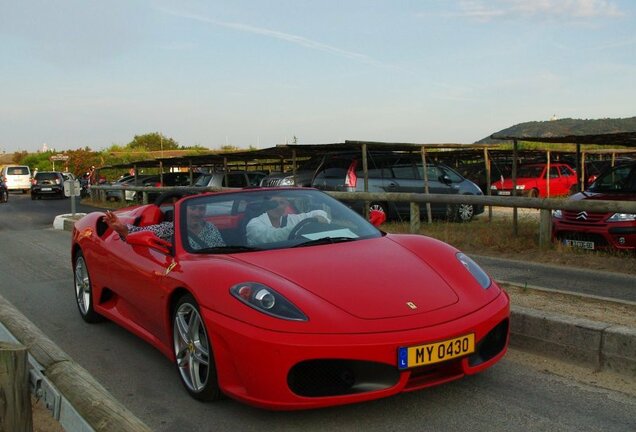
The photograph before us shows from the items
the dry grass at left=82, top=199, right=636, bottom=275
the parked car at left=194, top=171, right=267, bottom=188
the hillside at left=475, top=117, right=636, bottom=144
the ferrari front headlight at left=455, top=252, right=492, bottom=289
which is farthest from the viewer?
the hillside at left=475, top=117, right=636, bottom=144

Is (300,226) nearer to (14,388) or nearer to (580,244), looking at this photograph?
(14,388)

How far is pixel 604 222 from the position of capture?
7.97 metres

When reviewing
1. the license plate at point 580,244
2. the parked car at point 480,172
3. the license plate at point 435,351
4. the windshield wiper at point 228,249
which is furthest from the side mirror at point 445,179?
the license plate at point 435,351

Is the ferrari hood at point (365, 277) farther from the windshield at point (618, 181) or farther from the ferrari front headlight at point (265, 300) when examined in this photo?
the windshield at point (618, 181)

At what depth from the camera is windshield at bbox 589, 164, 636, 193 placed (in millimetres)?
8891

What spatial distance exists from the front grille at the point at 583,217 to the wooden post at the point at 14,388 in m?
7.31

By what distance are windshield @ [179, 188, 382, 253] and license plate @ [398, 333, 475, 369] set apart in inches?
49.4

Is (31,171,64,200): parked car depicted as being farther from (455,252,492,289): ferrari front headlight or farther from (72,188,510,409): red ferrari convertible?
(455,252,492,289): ferrari front headlight

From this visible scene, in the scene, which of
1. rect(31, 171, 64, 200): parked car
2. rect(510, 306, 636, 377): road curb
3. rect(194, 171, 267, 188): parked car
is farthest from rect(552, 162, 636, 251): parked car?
rect(31, 171, 64, 200): parked car

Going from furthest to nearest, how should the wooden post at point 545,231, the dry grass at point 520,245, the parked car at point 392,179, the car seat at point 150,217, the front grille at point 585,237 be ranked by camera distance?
the parked car at point 392,179
the wooden post at point 545,231
the front grille at point 585,237
the dry grass at point 520,245
the car seat at point 150,217

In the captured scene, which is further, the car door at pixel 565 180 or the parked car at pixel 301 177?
the car door at pixel 565 180

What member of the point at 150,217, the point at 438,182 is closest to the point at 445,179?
the point at 438,182

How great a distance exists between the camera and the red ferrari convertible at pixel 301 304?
3131mm

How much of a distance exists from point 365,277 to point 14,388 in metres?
1.87
